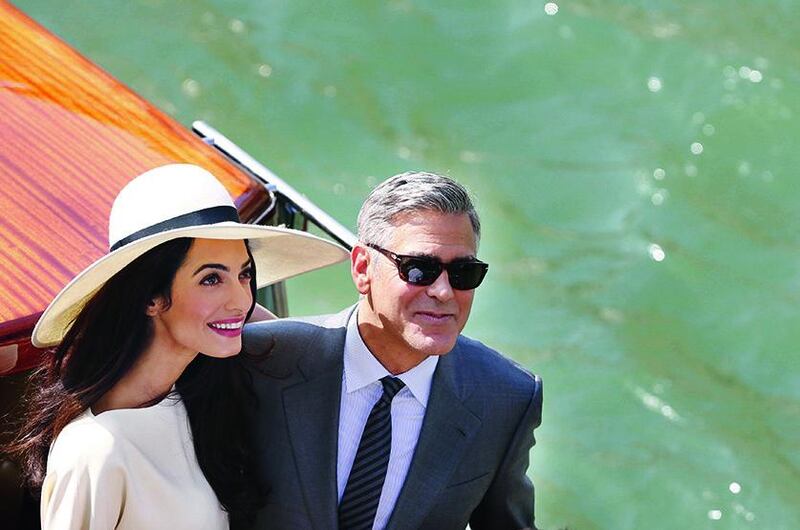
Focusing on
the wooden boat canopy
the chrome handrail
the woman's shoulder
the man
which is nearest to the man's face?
the man

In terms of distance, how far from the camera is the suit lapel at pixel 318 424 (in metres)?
2.40

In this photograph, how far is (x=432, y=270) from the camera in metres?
2.28

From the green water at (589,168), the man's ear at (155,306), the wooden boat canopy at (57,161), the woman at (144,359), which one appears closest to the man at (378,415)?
the woman at (144,359)

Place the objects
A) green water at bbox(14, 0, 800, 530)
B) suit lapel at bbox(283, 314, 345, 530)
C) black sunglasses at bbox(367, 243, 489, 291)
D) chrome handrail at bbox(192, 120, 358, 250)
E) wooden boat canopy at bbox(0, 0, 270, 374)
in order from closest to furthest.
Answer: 1. black sunglasses at bbox(367, 243, 489, 291)
2. suit lapel at bbox(283, 314, 345, 530)
3. wooden boat canopy at bbox(0, 0, 270, 374)
4. chrome handrail at bbox(192, 120, 358, 250)
5. green water at bbox(14, 0, 800, 530)

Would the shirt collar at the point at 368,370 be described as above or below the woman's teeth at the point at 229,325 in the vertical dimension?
below

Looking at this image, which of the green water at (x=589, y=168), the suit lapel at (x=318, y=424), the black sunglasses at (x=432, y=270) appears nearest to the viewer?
the black sunglasses at (x=432, y=270)

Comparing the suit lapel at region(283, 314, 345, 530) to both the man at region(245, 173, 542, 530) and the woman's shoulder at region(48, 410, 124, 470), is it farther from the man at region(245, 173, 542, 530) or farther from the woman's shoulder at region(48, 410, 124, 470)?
the woman's shoulder at region(48, 410, 124, 470)

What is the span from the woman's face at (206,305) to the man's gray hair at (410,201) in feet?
0.80

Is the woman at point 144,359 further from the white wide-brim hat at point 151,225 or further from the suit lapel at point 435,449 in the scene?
the suit lapel at point 435,449

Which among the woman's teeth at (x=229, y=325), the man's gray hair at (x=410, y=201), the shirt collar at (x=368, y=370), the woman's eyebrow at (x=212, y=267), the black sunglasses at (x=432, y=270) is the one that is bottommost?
the shirt collar at (x=368, y=370)

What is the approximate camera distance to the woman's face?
7.23ft

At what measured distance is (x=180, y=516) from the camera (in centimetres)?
227

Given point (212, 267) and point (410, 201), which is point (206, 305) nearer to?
point (212, 267)

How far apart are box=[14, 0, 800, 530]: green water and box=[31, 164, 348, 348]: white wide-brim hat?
111 inches
